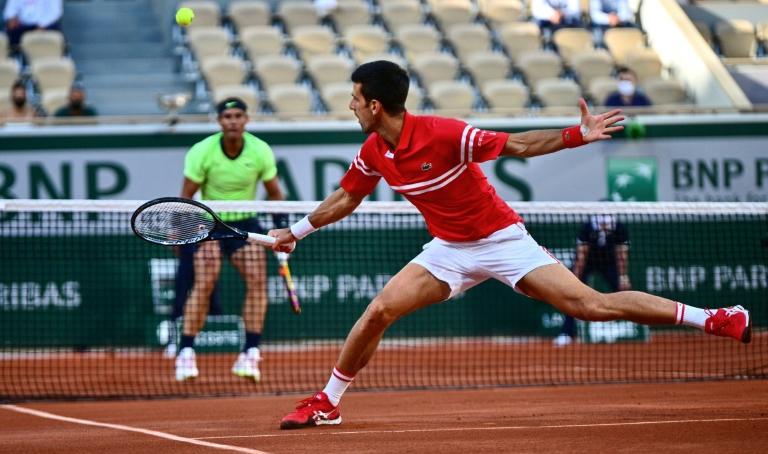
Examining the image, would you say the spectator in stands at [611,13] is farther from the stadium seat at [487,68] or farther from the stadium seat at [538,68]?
the stadium seat at [487,68]

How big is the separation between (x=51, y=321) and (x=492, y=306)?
4087 mm

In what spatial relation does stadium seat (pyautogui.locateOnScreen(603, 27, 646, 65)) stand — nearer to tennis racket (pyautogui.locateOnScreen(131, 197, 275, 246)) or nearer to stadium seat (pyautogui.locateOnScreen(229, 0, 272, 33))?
stadium seat (pyautogui.locateOnScreen(229, 0, 272, 33))

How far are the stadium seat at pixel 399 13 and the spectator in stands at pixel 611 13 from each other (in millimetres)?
2287

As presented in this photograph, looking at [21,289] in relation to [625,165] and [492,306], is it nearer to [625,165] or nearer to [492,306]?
[492,306]

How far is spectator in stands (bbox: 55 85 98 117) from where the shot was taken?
11906 millimetres

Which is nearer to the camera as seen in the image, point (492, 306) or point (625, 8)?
point (492, 306)

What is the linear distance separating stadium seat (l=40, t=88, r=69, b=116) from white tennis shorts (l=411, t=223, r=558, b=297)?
8.02 meters

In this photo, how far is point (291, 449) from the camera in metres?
5.37

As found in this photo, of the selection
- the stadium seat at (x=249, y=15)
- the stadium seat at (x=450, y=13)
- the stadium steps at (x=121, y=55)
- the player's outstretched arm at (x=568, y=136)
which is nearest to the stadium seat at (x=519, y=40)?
the stadium seat at (x=450, y=13)

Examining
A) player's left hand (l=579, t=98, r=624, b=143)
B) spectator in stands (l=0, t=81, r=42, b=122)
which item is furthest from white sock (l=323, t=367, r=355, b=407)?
spectator in stands (l=0, t=81, r=42, b=122)

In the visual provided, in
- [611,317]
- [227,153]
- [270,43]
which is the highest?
[270,43]

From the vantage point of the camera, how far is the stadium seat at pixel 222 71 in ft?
44.7

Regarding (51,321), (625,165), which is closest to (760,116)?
(625,165)

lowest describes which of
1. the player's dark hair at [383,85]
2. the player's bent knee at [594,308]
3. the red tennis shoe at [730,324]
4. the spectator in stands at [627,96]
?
the red tennis shoe at [730,324]
